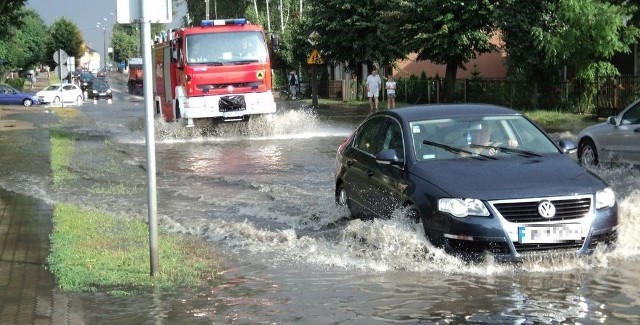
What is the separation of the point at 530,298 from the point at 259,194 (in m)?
7.45

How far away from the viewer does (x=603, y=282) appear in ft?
25.0

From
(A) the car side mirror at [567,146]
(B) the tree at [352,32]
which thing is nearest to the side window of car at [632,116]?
(A) the car side mirror at [567,146]

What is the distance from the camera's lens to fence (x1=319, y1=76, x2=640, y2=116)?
29.3 metres

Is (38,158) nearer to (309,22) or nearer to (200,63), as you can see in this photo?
(200,63)

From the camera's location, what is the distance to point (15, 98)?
2243 inches

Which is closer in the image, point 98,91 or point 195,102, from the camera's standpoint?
point 195,102

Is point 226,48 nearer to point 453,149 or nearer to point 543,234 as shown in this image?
point 453,149

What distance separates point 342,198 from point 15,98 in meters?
50.0

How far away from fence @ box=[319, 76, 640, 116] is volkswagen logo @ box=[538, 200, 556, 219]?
22.2 metres

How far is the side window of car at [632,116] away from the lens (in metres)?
14.4

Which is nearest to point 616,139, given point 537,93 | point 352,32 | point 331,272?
point 331,272

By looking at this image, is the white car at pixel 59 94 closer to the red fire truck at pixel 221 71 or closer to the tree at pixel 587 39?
the red fire truck at pixel 221 71

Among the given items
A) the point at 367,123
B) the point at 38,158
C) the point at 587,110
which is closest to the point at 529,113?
the point at 587,110

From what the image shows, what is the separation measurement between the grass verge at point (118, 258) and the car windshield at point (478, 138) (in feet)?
7.82
